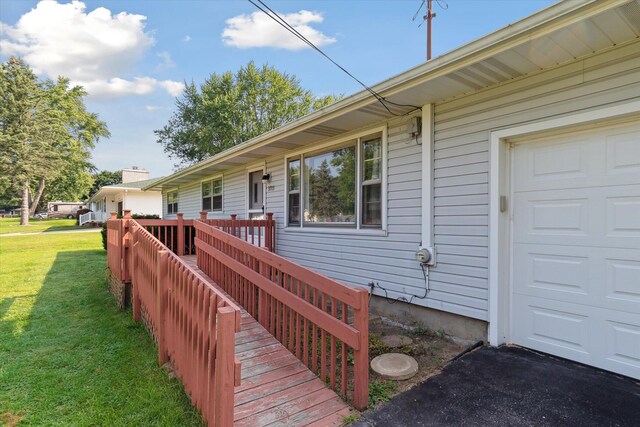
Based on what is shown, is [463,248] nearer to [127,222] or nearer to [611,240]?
[611,240]

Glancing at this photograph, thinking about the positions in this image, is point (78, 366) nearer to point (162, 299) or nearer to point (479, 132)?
point (162, 299)

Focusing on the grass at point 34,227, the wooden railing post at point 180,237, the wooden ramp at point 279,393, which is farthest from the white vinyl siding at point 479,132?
the grass at point 34,227

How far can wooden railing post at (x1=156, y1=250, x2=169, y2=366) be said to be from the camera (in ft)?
9.99

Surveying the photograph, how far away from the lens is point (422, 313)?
3939 mm

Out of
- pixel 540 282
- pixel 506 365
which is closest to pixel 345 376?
pixel 506 365

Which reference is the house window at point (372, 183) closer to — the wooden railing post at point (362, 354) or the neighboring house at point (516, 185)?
the neighboring house at point (516, 185)

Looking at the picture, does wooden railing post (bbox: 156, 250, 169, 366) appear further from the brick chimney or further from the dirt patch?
the brick chimney

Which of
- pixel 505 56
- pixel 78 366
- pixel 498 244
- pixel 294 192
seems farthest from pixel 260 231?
pixel 505 56

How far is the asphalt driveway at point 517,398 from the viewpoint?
2188 millimetres

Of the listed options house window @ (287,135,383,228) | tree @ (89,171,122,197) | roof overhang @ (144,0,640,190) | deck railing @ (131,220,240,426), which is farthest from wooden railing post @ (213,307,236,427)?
tree @ (89,171,122,197)

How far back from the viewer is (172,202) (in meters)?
13.9

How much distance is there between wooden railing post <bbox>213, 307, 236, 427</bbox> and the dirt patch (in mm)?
1108

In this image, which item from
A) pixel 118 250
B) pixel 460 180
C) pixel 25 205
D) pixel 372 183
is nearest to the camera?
pixel 460 180

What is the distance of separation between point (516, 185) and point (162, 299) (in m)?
3.52
